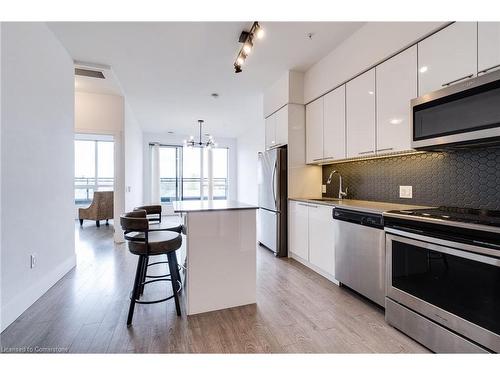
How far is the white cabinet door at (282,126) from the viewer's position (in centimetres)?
362

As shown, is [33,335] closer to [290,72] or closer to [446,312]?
[446,312]

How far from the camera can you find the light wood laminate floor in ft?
5.43

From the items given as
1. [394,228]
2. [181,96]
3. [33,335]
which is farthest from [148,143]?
[394,228]

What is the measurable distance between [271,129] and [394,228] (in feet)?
8.83

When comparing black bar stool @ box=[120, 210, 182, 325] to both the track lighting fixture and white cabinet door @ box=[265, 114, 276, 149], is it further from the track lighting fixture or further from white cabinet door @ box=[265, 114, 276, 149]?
white cabinet door @ box=[265, 114, 276, 149]

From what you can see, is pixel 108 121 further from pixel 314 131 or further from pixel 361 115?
pixel 361 115

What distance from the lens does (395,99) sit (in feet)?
7.37

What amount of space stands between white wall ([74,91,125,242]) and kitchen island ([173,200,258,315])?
9.92 feet

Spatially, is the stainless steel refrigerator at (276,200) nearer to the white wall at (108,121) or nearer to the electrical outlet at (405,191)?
the electrical outlet at (405,191)

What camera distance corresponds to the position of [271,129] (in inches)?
161

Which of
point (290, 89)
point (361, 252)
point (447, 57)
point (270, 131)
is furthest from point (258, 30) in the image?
point (361, 252)

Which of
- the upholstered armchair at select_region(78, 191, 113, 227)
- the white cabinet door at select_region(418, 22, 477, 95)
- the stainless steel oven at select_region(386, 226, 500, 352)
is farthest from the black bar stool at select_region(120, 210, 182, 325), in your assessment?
the upholstered armchair at select_region(78, 191, 113, 227)

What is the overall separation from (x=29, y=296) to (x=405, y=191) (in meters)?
3.74

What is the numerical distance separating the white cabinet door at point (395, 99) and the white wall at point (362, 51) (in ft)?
0.34
